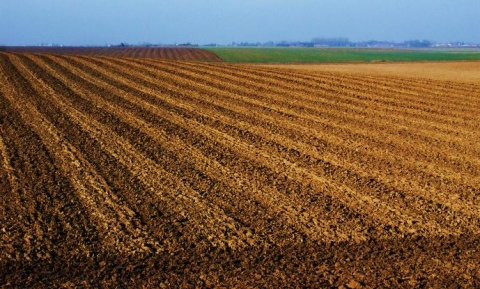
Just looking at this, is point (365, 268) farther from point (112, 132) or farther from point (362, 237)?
point (112, 132)

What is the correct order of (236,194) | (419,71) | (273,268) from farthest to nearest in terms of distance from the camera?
(419,71) < (236,194) < (273,268)

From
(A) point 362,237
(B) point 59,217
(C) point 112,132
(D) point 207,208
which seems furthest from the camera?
(C) point 112,132

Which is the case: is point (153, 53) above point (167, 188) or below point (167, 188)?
below

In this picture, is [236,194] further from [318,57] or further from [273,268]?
[318,57]

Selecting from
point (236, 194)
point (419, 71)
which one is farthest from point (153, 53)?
point (236, 194)

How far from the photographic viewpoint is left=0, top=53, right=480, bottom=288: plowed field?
16.3 ft

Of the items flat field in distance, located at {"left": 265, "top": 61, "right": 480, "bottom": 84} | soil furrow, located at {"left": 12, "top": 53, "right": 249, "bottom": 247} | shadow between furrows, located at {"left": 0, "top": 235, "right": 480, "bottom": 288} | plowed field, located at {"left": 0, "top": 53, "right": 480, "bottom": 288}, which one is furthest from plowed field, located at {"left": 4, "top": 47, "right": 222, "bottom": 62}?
shadow between furrows, located at {"left": 0, "top": 235, "right": 480, "bottom": 288}

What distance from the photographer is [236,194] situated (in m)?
6.98

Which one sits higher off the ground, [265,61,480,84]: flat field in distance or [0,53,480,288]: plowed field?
[0,53,480,288]: plowed field

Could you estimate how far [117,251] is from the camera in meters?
5.24

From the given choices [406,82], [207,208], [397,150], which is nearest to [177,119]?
[397,150]

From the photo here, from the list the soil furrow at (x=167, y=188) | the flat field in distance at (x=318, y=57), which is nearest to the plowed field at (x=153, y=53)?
the flat field in distance at (x=318, y=57)

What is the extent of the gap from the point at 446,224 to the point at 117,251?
3.50 meters

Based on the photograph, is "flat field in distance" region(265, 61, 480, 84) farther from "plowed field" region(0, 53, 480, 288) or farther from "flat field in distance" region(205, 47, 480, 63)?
"flat field in distance" region(205, 47, 480, 63)
